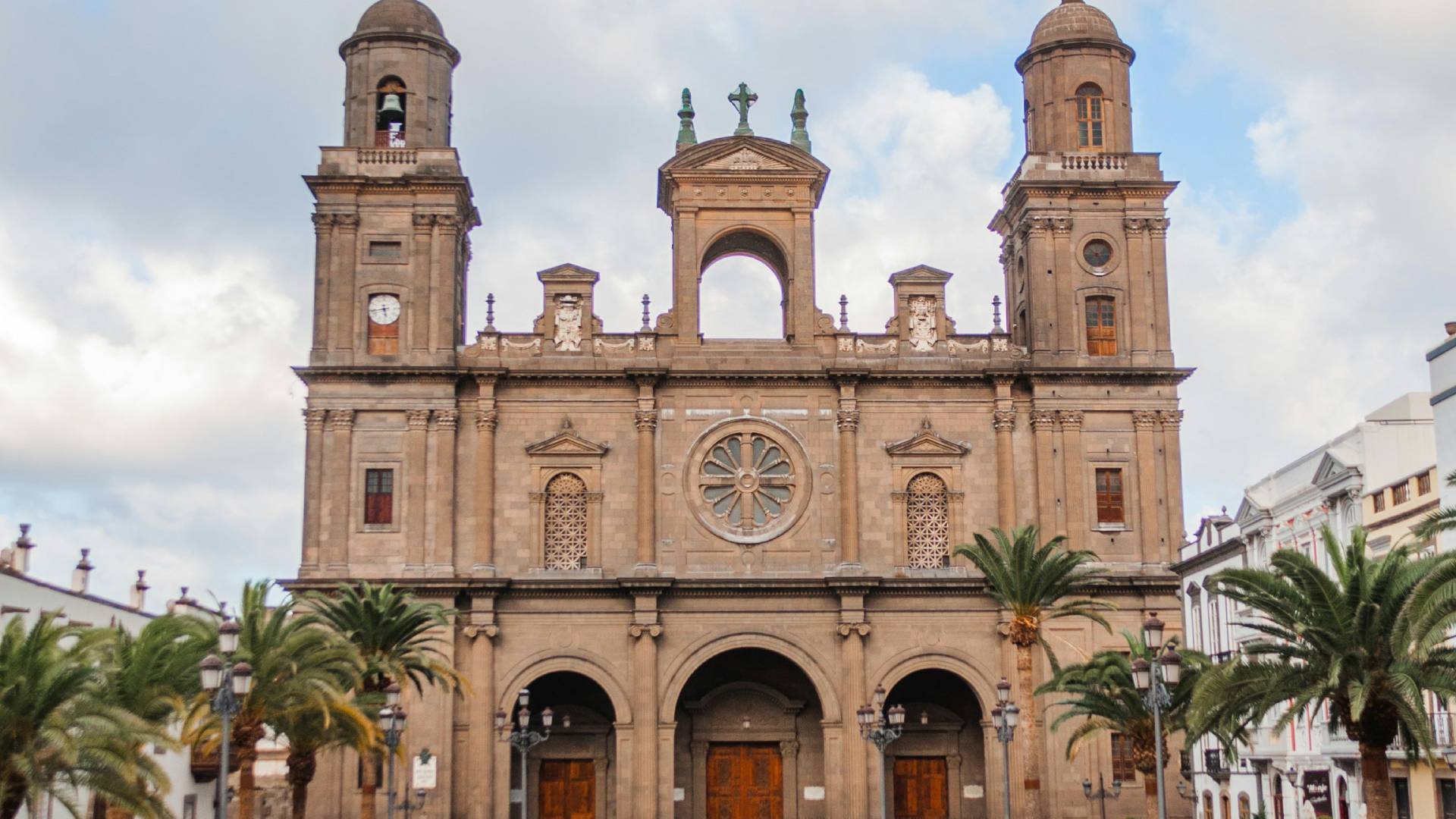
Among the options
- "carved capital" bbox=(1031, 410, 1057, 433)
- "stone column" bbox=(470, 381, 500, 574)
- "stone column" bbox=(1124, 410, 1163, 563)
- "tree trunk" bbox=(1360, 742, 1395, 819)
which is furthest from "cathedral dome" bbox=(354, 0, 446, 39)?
"tree trunk" bbox=(1360, 742, 1395, 819)

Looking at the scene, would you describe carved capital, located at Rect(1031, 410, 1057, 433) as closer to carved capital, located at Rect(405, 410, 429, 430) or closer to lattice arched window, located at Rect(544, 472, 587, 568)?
lattice arched window, located at Rect(544, 472, 587, 568)

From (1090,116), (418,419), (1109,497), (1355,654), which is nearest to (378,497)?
(418,419)

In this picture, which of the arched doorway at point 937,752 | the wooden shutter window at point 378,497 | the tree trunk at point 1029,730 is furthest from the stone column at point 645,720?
the tree trunk at point 1029,730

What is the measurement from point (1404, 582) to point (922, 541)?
79.5ft

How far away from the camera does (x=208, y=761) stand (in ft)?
195

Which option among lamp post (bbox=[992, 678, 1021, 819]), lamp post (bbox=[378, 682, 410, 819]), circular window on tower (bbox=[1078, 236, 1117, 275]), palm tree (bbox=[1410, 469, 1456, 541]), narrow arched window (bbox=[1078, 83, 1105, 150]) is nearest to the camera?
palm tree (bbox=[1410, 469, 1456, 541])

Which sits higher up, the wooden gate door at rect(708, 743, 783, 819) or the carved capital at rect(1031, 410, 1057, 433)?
the carved capital at rect(1031, 410, 1057, 433)

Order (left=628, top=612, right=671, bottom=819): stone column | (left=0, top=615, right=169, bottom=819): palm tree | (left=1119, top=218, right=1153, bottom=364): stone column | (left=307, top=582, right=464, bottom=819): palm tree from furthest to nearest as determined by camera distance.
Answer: (left=1119, top=218, right=1153, bottom=364): stone column < (left=628, top=612, right=671, bottom=819): stone column < (left=307, top=582, right=464, bottom=819): palm tree < (left=0, top=615, right=169, bottom=819): palm tree

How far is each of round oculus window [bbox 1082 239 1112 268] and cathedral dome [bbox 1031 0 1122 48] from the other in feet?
21.9

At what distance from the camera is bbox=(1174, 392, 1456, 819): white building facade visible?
137ft

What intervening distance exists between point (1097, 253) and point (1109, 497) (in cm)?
767

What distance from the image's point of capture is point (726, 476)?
53.5 meters

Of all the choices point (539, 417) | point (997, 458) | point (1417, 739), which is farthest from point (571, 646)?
Answer: point (1417, 739)

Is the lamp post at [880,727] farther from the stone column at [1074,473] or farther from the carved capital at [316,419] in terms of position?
the carved capital at [316,419]
